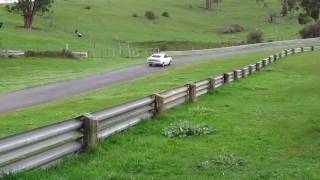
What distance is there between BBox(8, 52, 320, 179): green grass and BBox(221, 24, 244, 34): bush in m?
104

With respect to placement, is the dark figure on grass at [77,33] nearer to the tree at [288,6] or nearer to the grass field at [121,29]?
the grass field at [121,29]

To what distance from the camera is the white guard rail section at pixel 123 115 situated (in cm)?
1095

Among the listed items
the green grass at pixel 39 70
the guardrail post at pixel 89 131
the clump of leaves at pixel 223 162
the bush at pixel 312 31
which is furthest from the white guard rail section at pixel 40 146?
the bush at pixel 312 31

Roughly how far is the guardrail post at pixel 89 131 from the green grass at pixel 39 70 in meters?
21.1

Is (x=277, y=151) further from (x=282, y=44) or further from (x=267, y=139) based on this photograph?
(x=282, y=44)

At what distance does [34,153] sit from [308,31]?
96229mm

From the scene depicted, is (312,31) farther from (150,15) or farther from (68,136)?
(68,136)

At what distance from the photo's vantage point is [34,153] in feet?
A: 28.5

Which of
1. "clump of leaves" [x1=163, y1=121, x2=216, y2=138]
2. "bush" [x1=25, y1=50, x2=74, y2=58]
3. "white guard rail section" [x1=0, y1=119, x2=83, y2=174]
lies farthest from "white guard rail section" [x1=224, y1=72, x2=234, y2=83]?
"bush" [x1=25, y1=50, x2=74, y2=58]

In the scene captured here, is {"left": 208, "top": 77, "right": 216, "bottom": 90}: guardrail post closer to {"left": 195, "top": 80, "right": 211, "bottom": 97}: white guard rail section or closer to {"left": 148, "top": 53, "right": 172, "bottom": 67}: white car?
{"left": 195, "top": 80, "right": 211, "bottom": 97}: white guard rail section

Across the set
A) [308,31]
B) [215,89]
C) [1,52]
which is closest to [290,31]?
[308,31]

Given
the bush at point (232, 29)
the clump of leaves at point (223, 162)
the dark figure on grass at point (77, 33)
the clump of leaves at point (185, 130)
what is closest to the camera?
the clump of leaves at point (223, 162)

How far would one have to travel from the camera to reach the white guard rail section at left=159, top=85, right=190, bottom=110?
15590 mm

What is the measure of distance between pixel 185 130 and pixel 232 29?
111 metres
